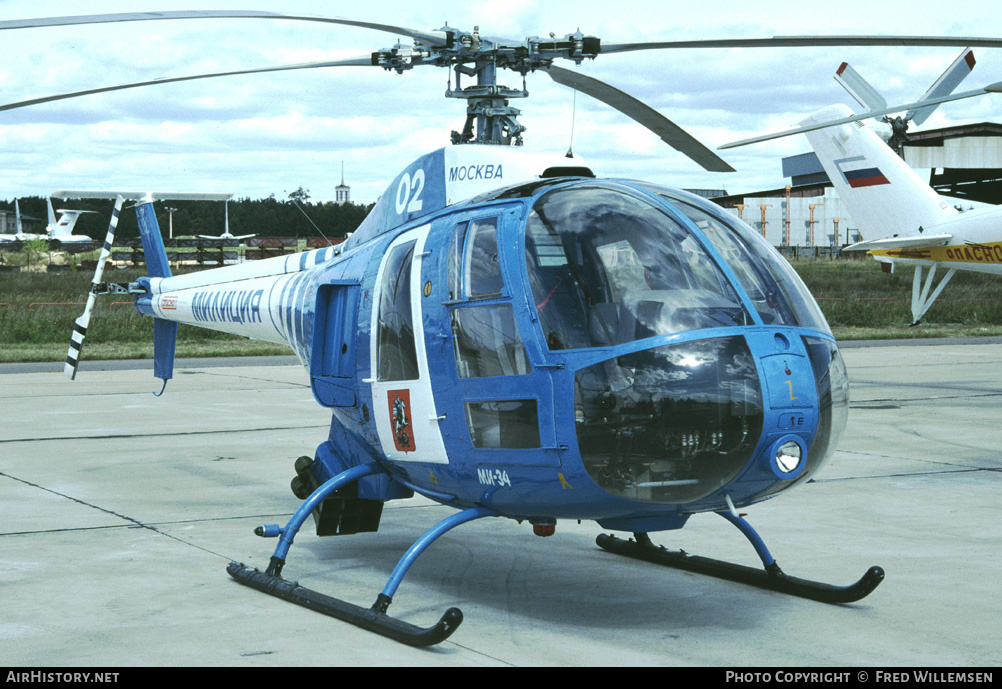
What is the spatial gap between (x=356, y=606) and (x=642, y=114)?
344 centimetres

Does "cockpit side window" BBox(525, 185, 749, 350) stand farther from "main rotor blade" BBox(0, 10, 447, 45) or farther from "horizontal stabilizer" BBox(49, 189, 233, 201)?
"horizontal stabilizer" BBox(49, 189, 233, 201)

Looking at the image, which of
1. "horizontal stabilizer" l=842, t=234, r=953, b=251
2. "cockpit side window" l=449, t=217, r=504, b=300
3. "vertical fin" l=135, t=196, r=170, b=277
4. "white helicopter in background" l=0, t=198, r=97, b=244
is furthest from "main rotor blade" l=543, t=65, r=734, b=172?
"white helicopter in background" l=0, t=198, r=97, b=244

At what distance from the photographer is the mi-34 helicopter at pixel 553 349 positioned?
15.3 ft

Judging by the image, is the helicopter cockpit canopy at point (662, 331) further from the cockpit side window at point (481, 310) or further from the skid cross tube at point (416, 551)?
the skid cross tube at point (416, 551)

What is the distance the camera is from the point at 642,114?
646 centimetres

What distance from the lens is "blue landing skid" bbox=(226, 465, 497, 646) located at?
16.2 ft

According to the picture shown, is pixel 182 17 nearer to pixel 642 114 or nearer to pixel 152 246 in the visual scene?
pixel 642 114

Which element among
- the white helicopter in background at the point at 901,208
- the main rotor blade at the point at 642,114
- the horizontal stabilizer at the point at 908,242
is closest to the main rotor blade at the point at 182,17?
the main rotor blade at the point at 642,114

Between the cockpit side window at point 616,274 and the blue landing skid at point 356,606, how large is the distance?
1.22m

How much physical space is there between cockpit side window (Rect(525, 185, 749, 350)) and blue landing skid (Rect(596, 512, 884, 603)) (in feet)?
4.14

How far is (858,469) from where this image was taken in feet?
34.3

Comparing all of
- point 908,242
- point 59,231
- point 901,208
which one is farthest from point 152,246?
point 59,231

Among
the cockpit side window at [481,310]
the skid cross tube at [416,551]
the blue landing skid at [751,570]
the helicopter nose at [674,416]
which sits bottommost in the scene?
the blue landing skid at [751,570]

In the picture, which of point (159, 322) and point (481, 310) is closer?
point (481, 310)
